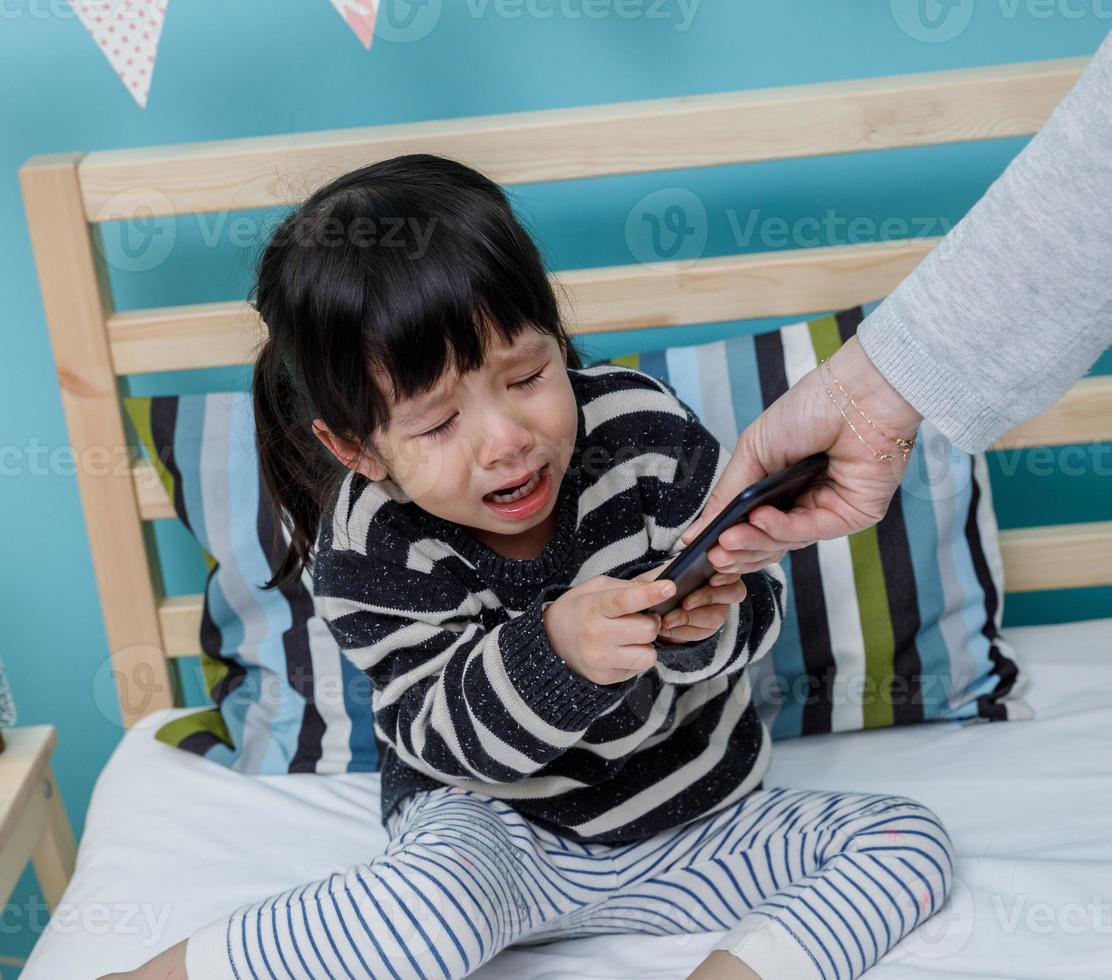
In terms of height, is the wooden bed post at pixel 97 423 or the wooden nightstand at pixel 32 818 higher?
the wooden bed post at pixel 97 423

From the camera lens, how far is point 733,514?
30.5 inches

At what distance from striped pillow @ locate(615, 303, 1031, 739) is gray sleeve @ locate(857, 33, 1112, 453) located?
1.35 ft

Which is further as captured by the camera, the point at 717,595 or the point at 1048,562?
the point at 1048,562

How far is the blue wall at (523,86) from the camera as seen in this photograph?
1.32 meters

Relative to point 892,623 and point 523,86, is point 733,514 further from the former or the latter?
point 523,86

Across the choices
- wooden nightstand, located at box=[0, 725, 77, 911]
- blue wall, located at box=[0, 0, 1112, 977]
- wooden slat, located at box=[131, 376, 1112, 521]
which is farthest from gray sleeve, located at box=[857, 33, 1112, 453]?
wooden nightstand, located at box=[0, 725, 77, 911]

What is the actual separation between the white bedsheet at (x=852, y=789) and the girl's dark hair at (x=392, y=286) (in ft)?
1.35

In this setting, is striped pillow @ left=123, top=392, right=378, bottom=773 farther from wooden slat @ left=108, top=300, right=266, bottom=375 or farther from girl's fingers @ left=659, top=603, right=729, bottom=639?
girl's fingers @ left=659, top=603, right=729, bottom=639

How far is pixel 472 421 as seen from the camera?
883 mm

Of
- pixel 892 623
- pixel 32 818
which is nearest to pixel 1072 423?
pixel 892 623

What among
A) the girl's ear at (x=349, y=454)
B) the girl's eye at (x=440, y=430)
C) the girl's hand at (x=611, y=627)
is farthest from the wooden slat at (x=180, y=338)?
the girl's hand at (x=611, y=627)

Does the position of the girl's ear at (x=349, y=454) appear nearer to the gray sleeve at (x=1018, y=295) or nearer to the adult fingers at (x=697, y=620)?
the adult fingers at (x=697, y=620)

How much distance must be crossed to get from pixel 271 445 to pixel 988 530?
2.31ft

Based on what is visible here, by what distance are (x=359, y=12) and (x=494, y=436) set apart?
532 millimetres
